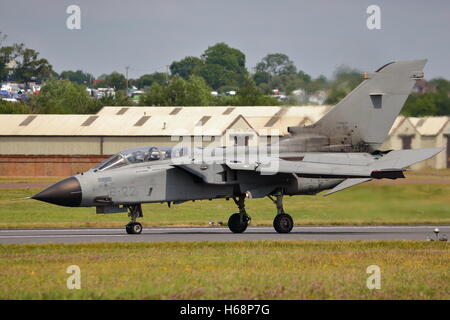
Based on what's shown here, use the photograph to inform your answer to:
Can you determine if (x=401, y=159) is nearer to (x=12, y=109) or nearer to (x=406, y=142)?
(x=406, y=142)

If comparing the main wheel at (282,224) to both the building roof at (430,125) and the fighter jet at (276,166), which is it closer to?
the fighter jet at (276,166)

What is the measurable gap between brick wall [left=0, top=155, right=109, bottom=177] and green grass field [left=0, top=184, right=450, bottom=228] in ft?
71.6

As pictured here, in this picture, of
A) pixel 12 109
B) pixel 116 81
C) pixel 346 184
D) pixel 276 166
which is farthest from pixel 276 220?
pixel 116 81

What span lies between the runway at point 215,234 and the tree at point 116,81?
148 meters

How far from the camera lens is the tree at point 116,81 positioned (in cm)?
17938

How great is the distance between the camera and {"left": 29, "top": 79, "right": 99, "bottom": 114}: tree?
117 metres

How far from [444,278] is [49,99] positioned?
11751cm

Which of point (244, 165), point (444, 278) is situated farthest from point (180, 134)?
point (444, 278)

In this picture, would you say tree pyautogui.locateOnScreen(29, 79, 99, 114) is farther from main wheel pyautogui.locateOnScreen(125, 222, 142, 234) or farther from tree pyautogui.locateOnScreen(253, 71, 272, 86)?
main wheel pyautogui.locateOnScreen(125, 222, 142, 234)

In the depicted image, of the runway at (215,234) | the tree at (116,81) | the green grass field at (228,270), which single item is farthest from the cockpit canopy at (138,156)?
the tree at (116,81)

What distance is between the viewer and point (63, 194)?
26531mm

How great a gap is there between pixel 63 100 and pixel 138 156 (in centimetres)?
10082
